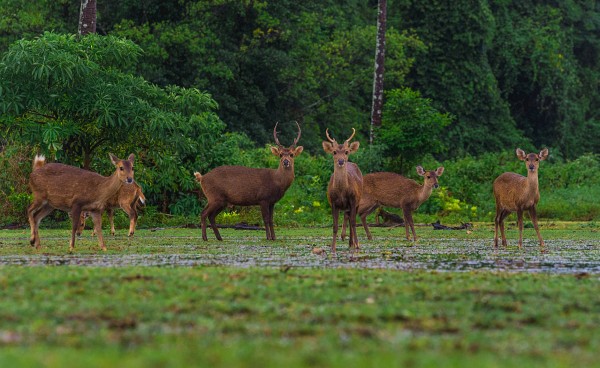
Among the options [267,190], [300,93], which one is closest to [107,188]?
[267,190]

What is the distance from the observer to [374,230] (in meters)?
25.4

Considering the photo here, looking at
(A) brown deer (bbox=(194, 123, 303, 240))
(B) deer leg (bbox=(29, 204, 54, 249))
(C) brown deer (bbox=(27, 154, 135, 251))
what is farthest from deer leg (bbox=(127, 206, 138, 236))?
(C) brown deer (bbox=(27, 154, 135, 251))

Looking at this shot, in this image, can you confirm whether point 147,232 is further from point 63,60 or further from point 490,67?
point 490,67

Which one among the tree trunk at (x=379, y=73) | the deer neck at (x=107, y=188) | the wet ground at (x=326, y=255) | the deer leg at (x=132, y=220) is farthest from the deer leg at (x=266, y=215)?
the tree trunk at (x=379, y=73)

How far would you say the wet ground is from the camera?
13.9 m

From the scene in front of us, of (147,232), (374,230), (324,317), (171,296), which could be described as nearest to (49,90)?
(147,232)

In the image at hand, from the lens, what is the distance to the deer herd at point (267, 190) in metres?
17.0

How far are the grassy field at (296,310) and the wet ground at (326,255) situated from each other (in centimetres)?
5

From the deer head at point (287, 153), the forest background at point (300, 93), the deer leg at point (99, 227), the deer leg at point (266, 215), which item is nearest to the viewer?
the deer leg at point (99, 227)

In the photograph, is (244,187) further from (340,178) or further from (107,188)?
(107,188)

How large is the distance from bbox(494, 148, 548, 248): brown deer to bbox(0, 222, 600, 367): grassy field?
2.72 meters

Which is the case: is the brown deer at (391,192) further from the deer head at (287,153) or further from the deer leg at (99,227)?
the deer leg at (99,227)

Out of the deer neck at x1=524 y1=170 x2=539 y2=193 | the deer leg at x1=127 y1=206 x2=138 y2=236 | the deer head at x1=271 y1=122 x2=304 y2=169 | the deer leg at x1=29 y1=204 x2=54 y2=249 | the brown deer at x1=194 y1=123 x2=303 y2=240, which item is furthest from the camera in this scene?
the deer leg at x1=127 y1=206 x2=138 y2=236

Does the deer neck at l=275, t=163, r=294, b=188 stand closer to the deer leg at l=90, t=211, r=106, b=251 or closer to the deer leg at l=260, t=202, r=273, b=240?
the deer leg at l=260, t=202, r=273, b=240
